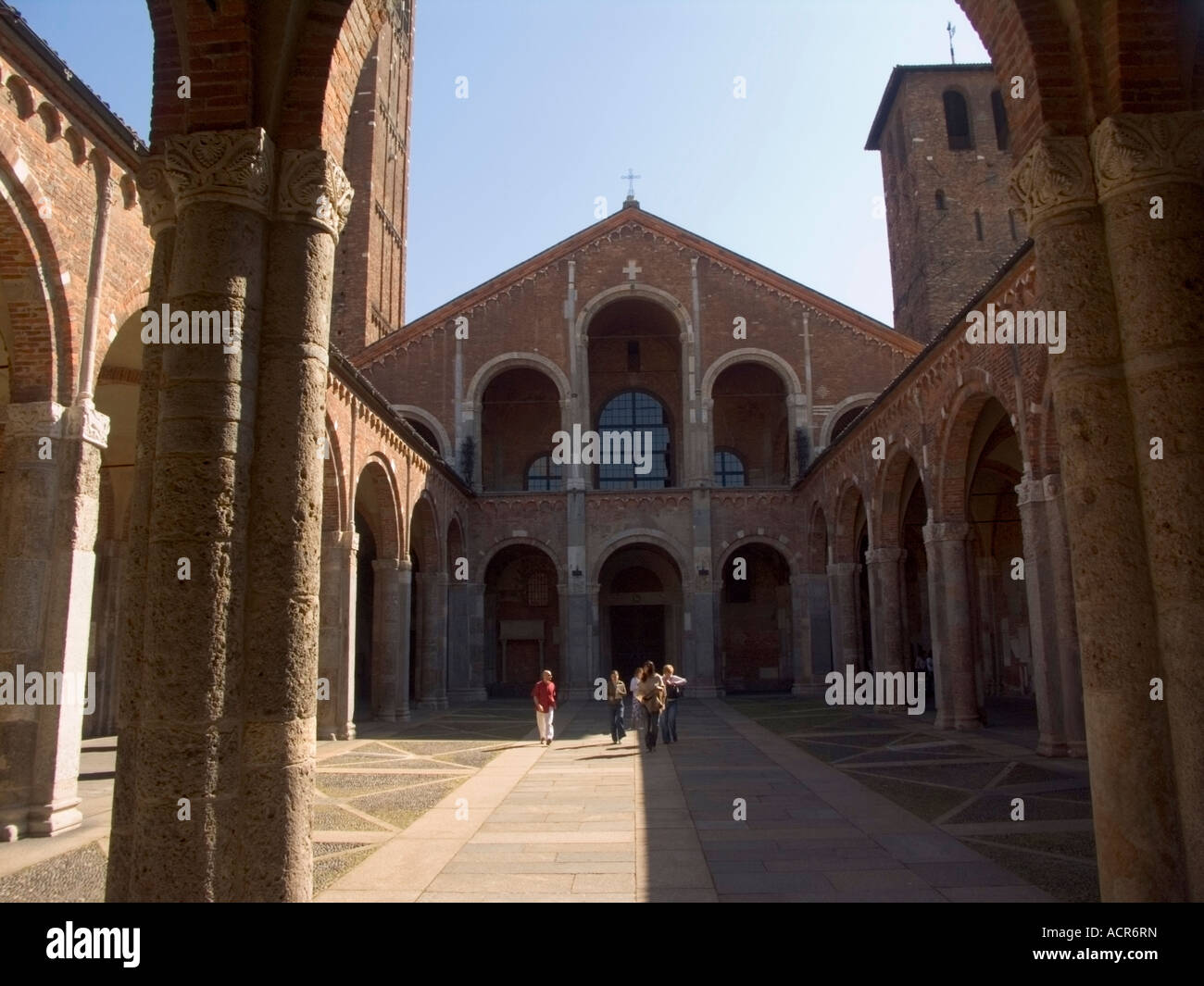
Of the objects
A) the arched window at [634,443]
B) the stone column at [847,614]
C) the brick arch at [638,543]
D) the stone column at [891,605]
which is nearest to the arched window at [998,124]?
the arched window at [634,443]

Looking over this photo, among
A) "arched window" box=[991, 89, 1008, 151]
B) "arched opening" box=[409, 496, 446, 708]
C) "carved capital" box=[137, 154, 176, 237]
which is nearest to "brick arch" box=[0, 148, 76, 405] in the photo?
"carved capital" box=[137, 154, 176, 237]

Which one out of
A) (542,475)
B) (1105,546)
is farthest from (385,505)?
(1105,546)

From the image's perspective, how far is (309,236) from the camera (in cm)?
465

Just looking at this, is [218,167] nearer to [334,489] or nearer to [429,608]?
[334,489]

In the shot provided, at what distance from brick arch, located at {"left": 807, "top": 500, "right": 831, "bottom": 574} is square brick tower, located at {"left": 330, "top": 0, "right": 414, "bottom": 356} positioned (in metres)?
16.3

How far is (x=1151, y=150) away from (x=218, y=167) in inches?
180

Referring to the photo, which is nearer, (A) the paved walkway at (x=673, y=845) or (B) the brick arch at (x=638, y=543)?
(A) the paved walkway at (x=673, y=845)

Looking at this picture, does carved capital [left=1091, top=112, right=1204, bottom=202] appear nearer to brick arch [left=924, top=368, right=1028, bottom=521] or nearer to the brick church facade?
the brick church facade

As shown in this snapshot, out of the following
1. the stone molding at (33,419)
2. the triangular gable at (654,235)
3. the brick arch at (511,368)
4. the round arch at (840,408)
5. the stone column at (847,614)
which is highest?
the triangular gable at (654,235)

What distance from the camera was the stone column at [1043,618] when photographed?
1237 centimetres

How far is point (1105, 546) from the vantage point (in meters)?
4.22

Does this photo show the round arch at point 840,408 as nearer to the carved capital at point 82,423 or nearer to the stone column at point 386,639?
the stone column at point 386,639

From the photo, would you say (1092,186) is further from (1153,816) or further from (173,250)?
(173,250)

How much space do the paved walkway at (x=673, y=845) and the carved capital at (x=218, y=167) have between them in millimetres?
4270
